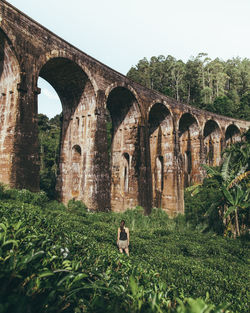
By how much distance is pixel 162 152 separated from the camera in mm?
21484

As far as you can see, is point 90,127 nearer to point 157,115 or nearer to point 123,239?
point 157,115

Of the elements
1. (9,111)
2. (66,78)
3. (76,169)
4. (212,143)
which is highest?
(66,78)

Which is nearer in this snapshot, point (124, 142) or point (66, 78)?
point (66, 78)

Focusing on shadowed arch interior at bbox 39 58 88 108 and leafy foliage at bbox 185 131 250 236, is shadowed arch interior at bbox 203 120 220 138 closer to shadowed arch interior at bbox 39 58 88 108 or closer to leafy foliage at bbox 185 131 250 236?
leafy foliage at bbox 185 131 250 236

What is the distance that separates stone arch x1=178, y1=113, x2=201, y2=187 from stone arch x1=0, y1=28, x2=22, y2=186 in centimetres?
1659

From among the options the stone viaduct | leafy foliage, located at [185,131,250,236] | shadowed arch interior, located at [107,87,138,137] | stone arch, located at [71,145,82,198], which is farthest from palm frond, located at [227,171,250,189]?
stone arch, located at [71,145,82,198]

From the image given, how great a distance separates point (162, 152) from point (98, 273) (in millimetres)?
19928

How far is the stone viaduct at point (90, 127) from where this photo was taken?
10.8 meters

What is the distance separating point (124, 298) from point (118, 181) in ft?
55.4

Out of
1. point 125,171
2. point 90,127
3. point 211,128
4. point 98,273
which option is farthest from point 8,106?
point 211,128

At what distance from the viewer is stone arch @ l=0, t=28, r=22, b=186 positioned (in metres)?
10.2

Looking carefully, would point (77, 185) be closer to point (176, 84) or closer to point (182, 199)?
point (182, 199)

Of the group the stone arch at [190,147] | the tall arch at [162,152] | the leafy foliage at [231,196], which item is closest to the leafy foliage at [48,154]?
the tall arch at [162,152]

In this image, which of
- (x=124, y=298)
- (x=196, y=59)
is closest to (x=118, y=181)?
(x=124, y=298)
